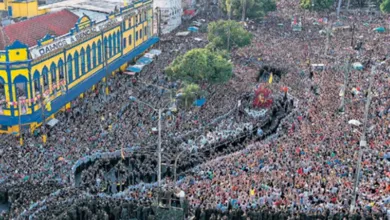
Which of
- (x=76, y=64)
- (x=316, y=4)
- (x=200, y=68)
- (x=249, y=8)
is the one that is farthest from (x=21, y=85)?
(x=316, y=4)

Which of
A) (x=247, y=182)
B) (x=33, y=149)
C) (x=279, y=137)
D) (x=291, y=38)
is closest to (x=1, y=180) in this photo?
(x=33, y=149)

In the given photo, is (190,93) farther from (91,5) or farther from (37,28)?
(91,5)

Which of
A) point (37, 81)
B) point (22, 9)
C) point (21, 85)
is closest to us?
point (21, 85)

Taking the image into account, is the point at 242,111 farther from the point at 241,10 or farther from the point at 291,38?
the point at 241,10

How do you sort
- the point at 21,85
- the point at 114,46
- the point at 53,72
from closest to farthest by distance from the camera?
1. the point at 21,85
2. the point at 53,72
3. the point at 114,46

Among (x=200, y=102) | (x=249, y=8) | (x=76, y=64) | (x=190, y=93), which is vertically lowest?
(x=200, y=102)

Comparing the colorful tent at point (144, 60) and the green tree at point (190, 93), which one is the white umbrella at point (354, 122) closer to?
the green tree at point (190, 93)

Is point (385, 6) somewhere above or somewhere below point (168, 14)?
above

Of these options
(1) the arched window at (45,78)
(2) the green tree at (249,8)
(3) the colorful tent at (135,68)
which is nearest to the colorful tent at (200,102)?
(3) the colorful tent at (135,68)
